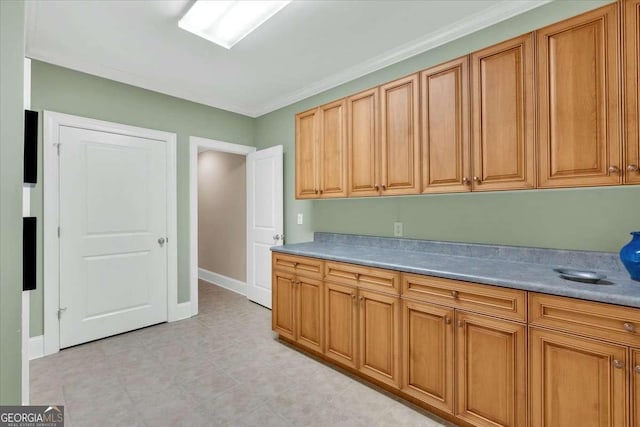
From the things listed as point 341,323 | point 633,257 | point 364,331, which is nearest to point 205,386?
point 341,323

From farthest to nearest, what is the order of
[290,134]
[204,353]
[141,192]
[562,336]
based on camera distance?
[290,134], [141,192], [204,353], [562,336]

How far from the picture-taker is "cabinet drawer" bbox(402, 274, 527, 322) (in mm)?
1499

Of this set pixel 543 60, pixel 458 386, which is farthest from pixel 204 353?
pixel 543 60

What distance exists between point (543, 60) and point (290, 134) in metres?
2.69

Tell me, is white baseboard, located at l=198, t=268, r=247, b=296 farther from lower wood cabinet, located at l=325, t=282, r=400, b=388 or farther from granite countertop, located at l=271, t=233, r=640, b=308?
lower wood cabinet, located at l=325, t=282, r=400, b=388

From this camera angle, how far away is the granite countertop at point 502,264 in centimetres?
136

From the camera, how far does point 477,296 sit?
1.62 meters

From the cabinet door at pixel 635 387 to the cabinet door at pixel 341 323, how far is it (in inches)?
55.8

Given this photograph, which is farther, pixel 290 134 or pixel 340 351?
pixel 290 134

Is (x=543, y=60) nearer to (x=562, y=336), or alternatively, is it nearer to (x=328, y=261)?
(x=562, y=336)

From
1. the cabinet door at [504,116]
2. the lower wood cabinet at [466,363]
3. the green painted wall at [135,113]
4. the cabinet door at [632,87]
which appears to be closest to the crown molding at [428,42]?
the cabinet door at [504,116]

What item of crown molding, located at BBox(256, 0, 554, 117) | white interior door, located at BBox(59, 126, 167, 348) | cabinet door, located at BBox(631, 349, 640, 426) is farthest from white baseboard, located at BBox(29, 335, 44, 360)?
cabinet door, located at BBox(631, 349, 640, 426)

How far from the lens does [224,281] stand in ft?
16.3

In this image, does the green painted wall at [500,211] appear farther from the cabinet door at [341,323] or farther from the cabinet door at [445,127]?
the cabinet door at [341,323]
